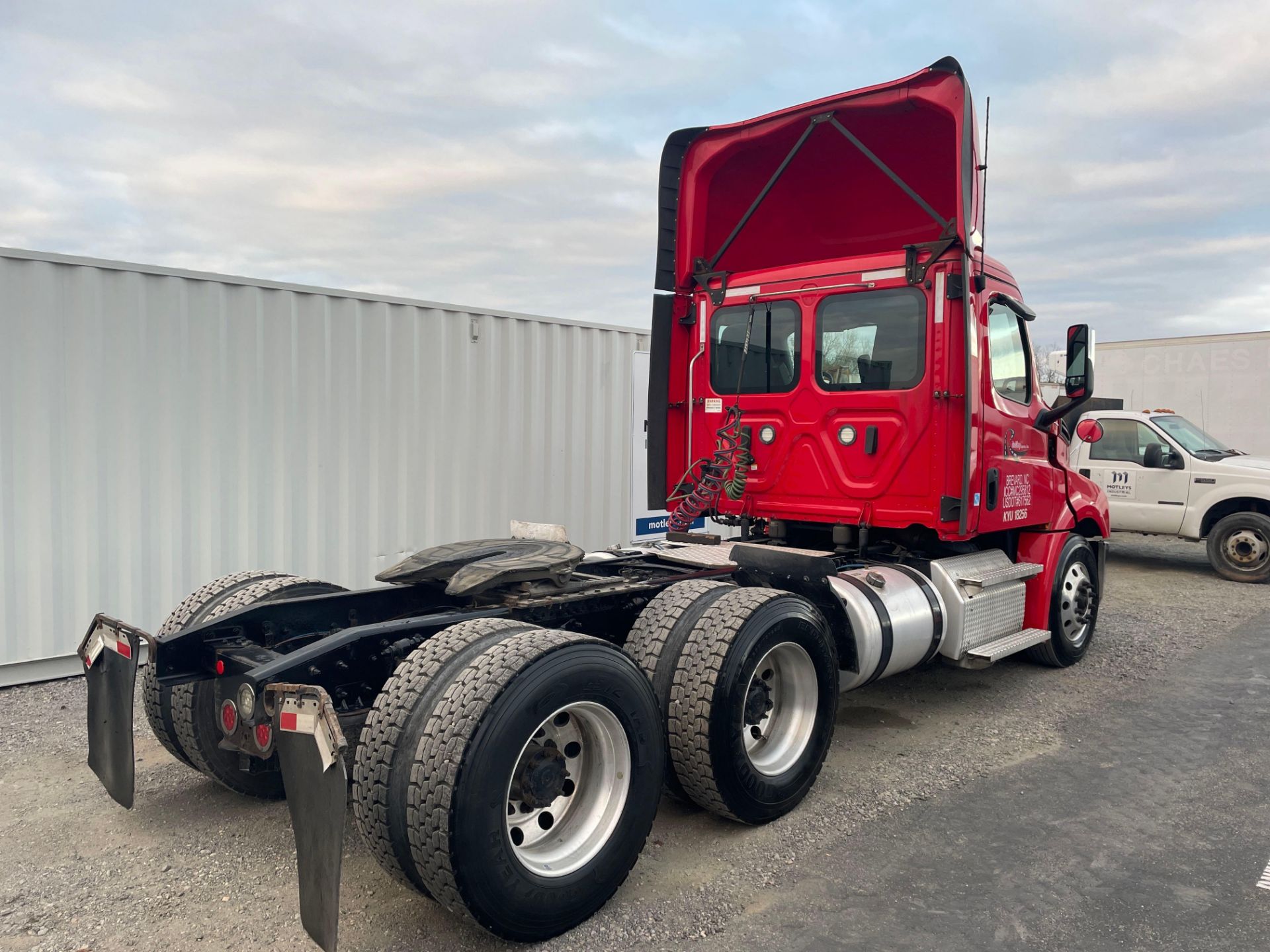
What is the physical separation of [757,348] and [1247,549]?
308 inches

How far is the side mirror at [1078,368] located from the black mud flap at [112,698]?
538cm

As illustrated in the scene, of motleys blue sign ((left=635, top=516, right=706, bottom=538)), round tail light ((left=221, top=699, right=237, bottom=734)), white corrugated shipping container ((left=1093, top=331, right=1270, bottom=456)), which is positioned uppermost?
white corrugated shipping container ((left=1093, top=331, right=1270, bottom=456))

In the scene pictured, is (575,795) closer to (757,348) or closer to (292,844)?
(292,844)

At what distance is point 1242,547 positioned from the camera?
10.1 metres

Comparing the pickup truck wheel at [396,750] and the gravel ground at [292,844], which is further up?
the pickup truck wheel at [396,750]

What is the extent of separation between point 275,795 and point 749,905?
7.24 feet

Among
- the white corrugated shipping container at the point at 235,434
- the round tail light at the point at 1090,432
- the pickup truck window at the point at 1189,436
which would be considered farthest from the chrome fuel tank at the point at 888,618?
the pickup truck window at the point at 1189,436

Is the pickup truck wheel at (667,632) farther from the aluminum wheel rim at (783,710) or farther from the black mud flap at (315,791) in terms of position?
the black mud flap at (315,791)

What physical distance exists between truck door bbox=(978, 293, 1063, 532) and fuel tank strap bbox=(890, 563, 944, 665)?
1.75 feet

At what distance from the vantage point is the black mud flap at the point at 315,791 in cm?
245

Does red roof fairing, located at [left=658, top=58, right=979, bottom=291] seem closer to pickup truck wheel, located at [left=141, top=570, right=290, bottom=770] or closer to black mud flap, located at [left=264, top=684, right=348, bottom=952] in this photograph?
pickup truck wheel, located at [left=141, top=570, right=290, bottom=770]

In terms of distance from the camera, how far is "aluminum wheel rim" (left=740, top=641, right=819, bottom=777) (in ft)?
12.5

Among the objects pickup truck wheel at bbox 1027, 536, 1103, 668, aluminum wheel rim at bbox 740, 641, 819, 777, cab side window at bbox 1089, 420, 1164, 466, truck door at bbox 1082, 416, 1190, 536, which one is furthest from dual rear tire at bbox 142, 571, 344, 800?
cab side window at bbox 1089, 420, 1164, 466

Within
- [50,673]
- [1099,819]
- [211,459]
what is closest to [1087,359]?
[1099,819]
